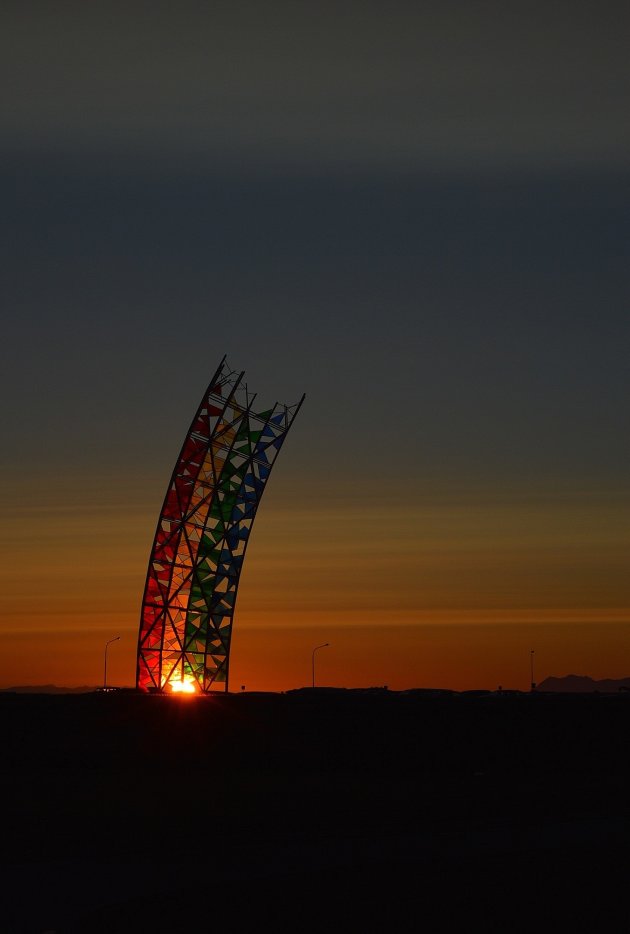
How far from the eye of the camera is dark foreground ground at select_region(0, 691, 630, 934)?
63.2 feet

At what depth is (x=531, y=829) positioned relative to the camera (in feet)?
95.8

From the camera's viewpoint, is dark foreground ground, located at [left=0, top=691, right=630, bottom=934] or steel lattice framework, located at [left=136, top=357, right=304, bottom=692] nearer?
dark foreground ground, located at [left=0, top=691, right=630, bottom=934]

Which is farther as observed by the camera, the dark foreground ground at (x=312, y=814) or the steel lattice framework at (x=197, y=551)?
the steel lattice framework at (x=197, y=551)

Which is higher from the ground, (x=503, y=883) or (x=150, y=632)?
(x=150, y=632)

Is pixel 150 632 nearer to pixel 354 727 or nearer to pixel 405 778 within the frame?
pixel 354 727

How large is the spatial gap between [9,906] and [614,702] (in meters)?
42.9

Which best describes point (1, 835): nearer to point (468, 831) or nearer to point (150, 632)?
point (468, 831)

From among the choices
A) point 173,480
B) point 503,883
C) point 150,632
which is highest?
point 173,480

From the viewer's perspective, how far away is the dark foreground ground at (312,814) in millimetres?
19250

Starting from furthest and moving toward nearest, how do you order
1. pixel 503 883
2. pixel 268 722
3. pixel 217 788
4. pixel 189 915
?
pixel 268 722 < pixel 217 788 < pixel 503 883 < pixel 189 915

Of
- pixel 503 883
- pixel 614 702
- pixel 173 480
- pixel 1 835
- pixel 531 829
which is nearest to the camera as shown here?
pixel 503 883

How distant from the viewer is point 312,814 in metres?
32.4

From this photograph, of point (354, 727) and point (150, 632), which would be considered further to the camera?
point (150, 632)

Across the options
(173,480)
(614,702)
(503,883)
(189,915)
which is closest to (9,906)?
(189,915)
